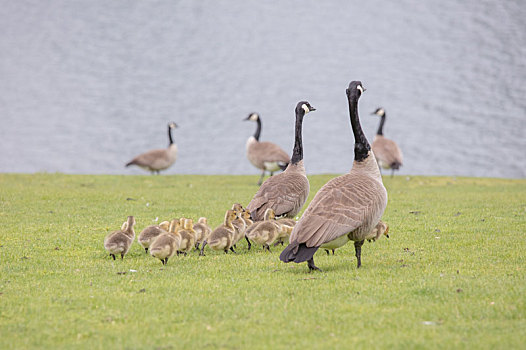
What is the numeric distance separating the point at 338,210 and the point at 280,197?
334 centimetres

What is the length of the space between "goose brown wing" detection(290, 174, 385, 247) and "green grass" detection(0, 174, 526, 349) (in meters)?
0.57

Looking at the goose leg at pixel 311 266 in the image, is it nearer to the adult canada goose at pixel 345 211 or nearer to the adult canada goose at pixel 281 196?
the adult canada goose at pixel 345 211

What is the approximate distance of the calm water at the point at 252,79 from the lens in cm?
3644

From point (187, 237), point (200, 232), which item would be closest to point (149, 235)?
point (187, 237)

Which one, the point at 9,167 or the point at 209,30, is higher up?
the point at 209,30

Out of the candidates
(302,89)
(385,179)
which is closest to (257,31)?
(302,89)

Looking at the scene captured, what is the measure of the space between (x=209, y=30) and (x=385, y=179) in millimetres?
30297

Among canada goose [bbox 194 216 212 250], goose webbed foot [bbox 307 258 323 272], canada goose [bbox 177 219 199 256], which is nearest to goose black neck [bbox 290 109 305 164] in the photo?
canada goose [bbox 194 216 212 250]

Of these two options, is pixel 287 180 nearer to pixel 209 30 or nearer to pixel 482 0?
pixel 209 30

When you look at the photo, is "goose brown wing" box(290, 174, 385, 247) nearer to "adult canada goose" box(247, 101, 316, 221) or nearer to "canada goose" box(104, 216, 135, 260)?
"adult canada goose" box(247, 101, 316, 221)

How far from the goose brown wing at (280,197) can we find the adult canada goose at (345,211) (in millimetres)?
2443

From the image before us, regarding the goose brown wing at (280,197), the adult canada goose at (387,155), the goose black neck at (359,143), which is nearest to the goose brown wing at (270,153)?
the adult canada goose at (387,155)

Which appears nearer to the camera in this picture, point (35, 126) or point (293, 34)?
point (35, 126)

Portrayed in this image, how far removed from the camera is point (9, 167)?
33125 millimetres
